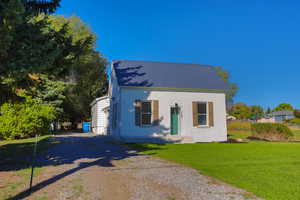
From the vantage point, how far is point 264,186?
473 centimetres

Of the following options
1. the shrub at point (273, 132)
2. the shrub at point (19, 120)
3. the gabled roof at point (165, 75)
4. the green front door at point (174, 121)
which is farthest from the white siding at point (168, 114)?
the shrub at point (19, 120)

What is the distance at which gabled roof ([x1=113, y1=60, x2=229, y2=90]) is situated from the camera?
50.5 feet

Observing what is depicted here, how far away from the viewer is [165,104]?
15.4 metres

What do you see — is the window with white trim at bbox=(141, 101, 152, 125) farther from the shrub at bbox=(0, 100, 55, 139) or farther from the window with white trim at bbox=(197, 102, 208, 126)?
the shrub at bbox=(0, 100, 55, 139)

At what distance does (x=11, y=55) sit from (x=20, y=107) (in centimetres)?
1257

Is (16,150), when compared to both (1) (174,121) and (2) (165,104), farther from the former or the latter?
(1) (174,121)

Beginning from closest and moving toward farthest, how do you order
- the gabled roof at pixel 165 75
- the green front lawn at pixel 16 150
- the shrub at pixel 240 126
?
the green front lawn at pixel 16 150
the gabled roof at pixel 165 75
the shrub at pixel 240 126

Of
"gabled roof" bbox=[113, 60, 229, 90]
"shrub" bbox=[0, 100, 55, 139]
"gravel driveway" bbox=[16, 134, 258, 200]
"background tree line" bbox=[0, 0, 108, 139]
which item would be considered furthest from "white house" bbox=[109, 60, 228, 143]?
"gravel driveway" bbox=[16, 134, 258, 200]

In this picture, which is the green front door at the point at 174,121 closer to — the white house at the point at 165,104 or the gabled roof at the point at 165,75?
the white house at the point at 165,104

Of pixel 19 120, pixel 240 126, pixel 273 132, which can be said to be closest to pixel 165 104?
pixel 273 132

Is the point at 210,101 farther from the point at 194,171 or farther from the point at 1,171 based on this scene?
the point at 1,171

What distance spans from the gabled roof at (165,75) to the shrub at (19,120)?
22.2ft

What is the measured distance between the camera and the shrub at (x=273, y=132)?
16.6 metres

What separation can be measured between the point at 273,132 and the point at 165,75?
29.3 feet
